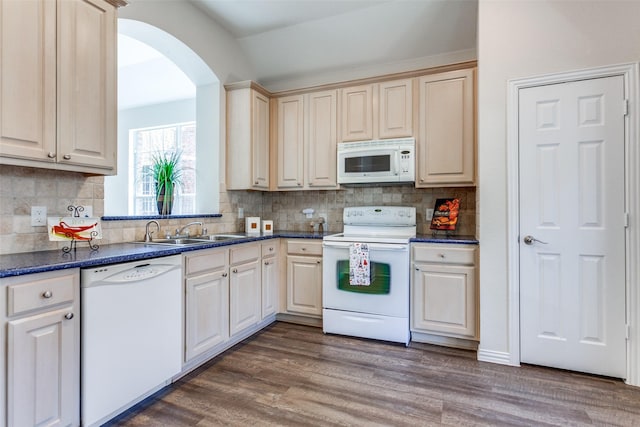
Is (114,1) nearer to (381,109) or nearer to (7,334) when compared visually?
(7,334)

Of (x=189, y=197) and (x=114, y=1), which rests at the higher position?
(x=114, y=1)

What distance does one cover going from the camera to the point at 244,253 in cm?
284

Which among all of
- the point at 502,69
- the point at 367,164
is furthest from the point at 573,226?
the point at 367,164

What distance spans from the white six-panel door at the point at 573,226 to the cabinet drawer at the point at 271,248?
2145 millimetres

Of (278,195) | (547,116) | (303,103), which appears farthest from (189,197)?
(547,116)

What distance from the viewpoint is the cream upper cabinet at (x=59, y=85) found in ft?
5.26

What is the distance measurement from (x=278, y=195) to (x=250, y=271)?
4.67ft

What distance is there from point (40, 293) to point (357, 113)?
2.89m

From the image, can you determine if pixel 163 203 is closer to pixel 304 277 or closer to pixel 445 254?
pixel 304 277

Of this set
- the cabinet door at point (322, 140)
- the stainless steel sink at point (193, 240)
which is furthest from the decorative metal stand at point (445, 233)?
the stainless steel sink at point (193, 240)

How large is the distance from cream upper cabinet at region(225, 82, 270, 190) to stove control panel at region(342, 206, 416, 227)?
1078 mm

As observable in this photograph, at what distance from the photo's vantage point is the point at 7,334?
1.35 meters

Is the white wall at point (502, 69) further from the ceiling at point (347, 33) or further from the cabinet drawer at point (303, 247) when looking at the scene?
the cabinet drawer at point (303, 247)

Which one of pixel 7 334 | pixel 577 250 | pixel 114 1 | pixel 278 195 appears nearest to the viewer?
pixel 7 334
